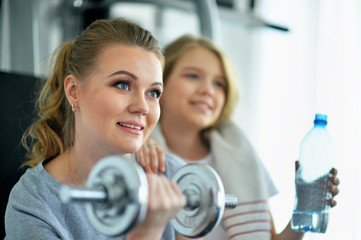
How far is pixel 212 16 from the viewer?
6.86 ft

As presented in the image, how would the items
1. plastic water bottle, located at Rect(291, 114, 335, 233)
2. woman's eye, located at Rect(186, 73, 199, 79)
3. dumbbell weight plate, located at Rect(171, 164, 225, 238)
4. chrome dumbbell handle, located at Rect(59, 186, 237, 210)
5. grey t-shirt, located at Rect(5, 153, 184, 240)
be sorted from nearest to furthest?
chrome dumbbell handle, located at Rect(59, 186, 237, 210)
dumbbell weight plate, located at Rect(171, 164, 225, 238)
grey t-shirt, located at Rect(5, 153, 184, 240)
plastic water bottle, located at Rect(291, 114, 335, 233)
woman's eye, located at Rect(186, 73, 199, 79)

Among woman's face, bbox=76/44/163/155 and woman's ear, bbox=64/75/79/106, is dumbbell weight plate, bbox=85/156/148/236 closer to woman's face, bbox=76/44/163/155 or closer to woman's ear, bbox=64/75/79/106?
woman's face, bbox=76/44/163/155

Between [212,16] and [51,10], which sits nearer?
[212,16]

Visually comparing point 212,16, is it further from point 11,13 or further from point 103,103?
point 103,103

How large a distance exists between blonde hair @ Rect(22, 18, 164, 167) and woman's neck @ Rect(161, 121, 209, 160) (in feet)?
1.84

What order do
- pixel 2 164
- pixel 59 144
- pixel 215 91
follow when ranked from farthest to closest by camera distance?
pixel 215 91 → pixel 2 164 → pixel 59 144

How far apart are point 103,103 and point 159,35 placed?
157 cm

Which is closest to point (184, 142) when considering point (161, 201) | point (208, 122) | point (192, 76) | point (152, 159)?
point (208, 122)

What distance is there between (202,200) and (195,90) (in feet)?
3.11

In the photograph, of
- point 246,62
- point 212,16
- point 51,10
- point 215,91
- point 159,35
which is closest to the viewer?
point 215,91

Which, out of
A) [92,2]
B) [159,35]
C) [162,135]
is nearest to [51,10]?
[92,2]

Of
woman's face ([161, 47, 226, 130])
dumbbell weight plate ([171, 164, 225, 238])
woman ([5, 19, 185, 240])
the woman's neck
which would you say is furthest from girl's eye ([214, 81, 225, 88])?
dumbbell weight plate ([171, 164, 225, 238])

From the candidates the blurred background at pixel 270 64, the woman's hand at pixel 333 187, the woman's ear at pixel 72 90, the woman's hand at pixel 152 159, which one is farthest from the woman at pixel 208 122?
the woman's ear at pixel 72 90

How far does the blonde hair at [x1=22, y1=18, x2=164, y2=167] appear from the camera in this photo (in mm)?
1219
